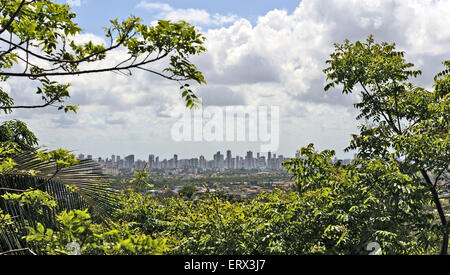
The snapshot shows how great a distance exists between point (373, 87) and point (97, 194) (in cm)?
673

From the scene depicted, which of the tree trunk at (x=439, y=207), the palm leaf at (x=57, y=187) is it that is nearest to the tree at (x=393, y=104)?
the tree trunk at (x=439, y=207)

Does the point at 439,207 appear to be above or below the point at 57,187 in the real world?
below

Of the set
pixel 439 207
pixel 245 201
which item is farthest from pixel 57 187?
pixel 439 207

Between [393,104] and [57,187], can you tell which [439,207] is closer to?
[393,104]

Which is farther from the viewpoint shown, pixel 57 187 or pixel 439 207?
pixel 439 207

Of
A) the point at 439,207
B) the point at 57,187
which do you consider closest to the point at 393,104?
the point at 439,207

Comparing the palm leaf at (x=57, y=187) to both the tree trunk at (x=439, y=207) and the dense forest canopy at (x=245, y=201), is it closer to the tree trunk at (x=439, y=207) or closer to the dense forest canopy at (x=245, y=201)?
the dense forest canopy at (x=245, y=201)

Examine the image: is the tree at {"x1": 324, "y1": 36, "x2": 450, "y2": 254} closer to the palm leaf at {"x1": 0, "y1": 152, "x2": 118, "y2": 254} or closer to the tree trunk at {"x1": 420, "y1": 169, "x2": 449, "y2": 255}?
the tree trunk at {"x1": 420, "y1": 169, "x2": 449, "y2": 255}

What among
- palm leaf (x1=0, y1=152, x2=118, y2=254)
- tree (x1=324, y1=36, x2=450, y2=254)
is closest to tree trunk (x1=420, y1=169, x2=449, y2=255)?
tree (x1=324, y1=36, x2=450, y2=254)

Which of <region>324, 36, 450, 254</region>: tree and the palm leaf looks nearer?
the palm leaf

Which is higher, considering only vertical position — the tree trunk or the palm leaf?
the palm leaf

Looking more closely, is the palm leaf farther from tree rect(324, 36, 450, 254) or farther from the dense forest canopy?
tree rect(324, 36, 450, 254)
